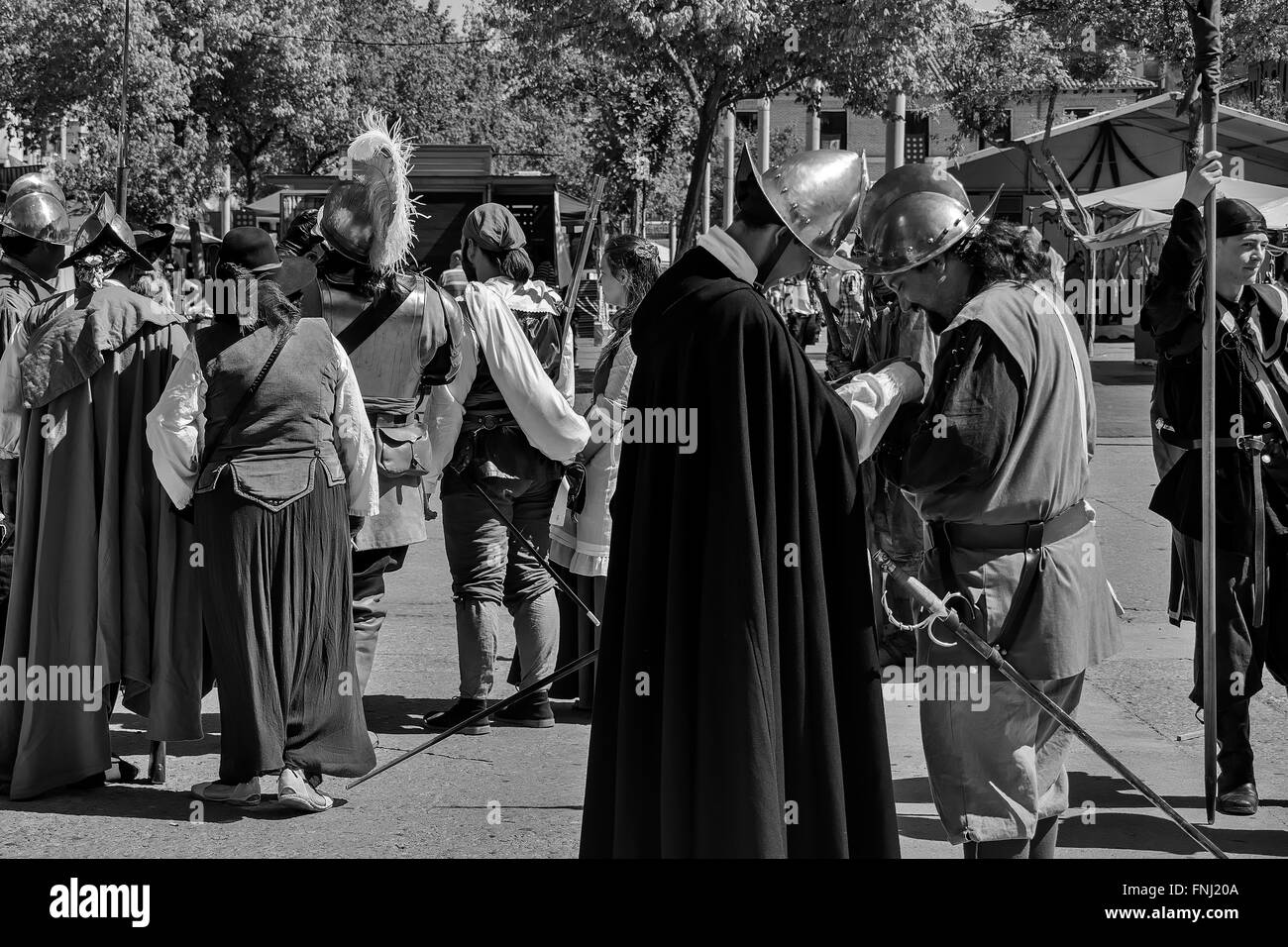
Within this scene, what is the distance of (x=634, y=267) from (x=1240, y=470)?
234 centimetres

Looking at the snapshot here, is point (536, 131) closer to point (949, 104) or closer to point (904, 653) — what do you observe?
point (949, 104)

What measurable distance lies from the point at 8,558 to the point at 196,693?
1.19 metres

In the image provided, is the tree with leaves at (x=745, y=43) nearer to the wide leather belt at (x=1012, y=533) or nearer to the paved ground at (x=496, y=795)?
the paved ground at (x=496, y=795)

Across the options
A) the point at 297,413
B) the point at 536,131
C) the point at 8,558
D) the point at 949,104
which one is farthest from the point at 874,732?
the point at 536,131

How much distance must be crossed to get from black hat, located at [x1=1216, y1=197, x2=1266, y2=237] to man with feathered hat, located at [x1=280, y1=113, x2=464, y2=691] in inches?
104

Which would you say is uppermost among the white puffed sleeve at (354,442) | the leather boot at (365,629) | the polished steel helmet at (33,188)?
the polished steel helmet at (33,188)

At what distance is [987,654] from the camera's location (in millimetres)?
3496

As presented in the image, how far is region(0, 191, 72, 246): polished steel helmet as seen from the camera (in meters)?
5.42

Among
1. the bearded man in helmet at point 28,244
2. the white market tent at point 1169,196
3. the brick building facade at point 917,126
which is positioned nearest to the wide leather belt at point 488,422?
the bearded man in helmet at point 28,244

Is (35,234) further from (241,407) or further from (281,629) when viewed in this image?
(281,629)

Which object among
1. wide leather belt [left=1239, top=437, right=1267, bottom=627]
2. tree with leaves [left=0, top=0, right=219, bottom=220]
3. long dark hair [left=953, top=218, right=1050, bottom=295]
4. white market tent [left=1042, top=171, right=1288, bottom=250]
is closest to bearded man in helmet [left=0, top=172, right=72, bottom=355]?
long dark hair [left=953, top=218, right=1050, bottom=295]

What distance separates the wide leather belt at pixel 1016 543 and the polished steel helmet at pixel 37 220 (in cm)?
353

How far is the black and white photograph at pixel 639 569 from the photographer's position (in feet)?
10.5

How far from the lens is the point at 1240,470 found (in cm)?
490
